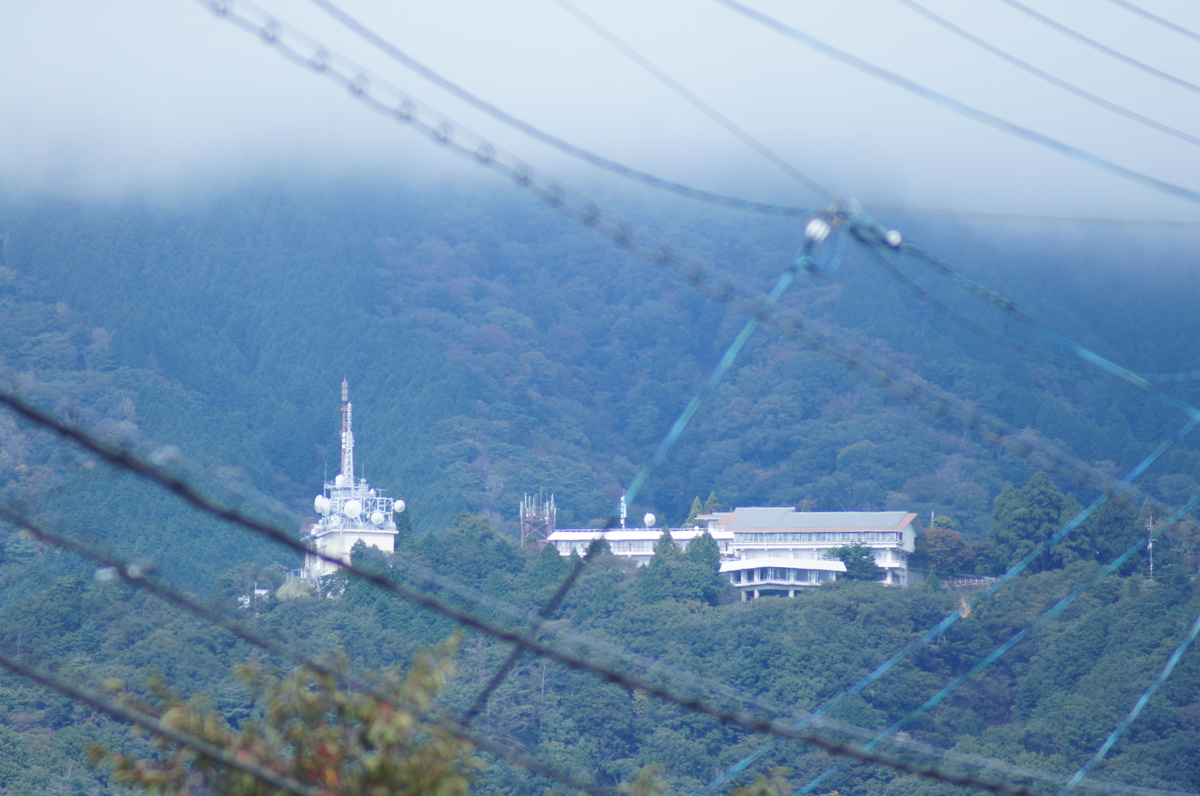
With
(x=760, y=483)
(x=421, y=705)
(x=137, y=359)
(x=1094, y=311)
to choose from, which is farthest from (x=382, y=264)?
(x=421, y=705)

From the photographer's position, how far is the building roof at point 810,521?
247 feet

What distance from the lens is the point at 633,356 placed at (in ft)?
383

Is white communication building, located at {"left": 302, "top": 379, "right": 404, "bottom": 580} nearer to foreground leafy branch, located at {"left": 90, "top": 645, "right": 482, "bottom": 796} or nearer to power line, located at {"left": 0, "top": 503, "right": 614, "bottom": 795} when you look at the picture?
foreground leafy branch, located at {"left": 90, "top": 645, "right": 482, "bottom": 796}

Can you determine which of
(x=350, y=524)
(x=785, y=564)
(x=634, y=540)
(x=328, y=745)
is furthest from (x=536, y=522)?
(x=328, y=745)

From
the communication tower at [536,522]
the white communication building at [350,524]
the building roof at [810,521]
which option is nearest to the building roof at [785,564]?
the building roof at [810,521]

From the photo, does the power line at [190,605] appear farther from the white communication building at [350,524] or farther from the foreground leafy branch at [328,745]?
the white communication building at [350,524]

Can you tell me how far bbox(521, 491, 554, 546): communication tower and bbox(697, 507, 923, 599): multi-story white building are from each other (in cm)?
848

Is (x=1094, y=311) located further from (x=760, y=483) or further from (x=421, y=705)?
(x=421, y=705)

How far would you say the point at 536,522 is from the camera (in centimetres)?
8419

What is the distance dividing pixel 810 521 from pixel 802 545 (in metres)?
2.21

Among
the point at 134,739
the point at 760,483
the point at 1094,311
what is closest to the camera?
the point at 134,739

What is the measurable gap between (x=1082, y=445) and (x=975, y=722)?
42613mm

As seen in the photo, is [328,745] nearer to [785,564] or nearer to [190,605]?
[190,605]

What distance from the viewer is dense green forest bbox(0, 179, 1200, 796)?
51562 millimetres
